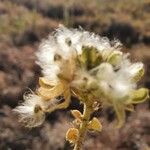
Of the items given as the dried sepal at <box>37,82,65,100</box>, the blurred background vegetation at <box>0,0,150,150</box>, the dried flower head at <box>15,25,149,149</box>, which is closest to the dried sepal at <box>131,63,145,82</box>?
the dried flower head at <box>15,25,149,149</box>

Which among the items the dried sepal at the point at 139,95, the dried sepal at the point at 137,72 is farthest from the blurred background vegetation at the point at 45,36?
the dried sepal at the point at 139,95

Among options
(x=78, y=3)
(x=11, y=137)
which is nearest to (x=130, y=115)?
(x=11, y=137)

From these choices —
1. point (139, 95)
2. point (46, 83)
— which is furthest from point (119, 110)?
point (46, 83)

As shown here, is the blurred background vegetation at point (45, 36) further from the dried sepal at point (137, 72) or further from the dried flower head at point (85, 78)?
the dried sepal at point (137, 72)

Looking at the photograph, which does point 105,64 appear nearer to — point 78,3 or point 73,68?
point 73,68

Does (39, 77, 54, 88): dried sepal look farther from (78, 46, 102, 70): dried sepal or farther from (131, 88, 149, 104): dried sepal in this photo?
(131, 88, 149, 104): dried sepal

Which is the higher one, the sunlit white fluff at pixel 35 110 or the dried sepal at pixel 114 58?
the dried sepal at pixel 114 58
